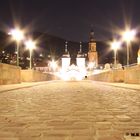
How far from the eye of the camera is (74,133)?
20.7 feet

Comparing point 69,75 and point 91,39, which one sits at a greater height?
point 91,39

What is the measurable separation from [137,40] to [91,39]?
71754 mm

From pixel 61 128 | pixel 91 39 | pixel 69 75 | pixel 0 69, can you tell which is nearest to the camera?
pixel 61 128

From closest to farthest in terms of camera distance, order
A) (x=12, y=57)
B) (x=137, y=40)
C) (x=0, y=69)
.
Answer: (x=0, y=69), (x=137, y=40), (x=12, y=57)

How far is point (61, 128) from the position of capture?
22.6 feet

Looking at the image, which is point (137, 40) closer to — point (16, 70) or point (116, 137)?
point (16, 70)

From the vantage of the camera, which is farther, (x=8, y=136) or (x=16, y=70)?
(x=16, y=70)

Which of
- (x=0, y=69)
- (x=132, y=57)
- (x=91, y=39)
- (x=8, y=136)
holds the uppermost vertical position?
(x=91, y=39)

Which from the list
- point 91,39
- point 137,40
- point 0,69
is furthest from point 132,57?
point 0,69

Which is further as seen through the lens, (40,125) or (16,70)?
(16,70)

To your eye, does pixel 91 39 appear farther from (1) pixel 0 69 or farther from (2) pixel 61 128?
(2) pixel 61 128

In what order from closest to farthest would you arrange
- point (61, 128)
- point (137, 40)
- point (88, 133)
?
point (88, 133), point (61, 128), point (137, 40)

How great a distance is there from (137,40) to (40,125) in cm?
11313

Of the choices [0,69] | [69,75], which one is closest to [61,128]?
[0,69]
